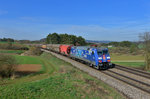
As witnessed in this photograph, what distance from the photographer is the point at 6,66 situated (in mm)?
16125

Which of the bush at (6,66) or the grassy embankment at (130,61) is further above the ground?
the bush at (6,66)

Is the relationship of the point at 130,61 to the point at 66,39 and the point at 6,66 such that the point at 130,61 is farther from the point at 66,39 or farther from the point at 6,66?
the point at 66,39

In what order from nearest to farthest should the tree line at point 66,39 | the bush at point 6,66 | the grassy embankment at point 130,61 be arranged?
1. the bush at point 6,66
2. the grassy embankment at point 130,61
3. the tree line at point 66,39

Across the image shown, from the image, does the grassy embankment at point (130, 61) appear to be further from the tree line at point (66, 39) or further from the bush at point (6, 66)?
the tree line at point (66, 39)

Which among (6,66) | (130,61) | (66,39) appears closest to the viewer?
(6,66)

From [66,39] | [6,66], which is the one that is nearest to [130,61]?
[6,66]

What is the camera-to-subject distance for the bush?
1588cm

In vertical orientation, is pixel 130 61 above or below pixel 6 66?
below

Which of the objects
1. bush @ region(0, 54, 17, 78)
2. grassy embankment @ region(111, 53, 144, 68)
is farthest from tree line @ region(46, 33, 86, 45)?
bush @ region(0, 54, 17, 78)

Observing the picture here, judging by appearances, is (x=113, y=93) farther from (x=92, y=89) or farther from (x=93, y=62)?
(x=93, y=62)

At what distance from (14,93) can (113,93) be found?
8.05 metres

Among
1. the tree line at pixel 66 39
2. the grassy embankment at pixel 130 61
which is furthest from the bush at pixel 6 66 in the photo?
the tree line at pixel 66 39

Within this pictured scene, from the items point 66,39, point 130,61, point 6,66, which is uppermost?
point 66,39

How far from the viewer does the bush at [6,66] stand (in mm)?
15881
